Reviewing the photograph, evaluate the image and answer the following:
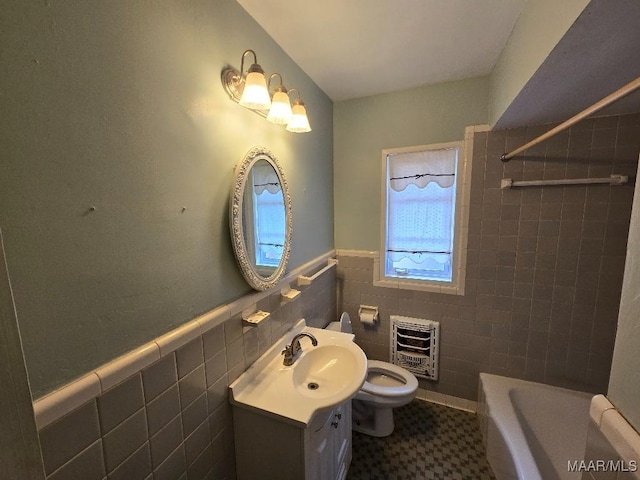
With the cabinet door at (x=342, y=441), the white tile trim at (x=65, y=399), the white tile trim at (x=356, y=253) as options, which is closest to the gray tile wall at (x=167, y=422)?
the white tile trim at (x=65, y=399)

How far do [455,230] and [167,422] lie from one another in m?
1.95

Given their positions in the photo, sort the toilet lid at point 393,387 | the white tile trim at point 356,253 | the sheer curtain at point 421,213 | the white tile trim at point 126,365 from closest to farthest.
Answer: the white tile trim at point 126,365
the toilet lid at point 393,387
the sheer curtain at point 421,213
the white tile trim at point 356,253

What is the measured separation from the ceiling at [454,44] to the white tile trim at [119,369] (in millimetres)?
1317

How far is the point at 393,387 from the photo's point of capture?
5.94 feet

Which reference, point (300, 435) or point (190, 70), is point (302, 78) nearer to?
point (190, 70)

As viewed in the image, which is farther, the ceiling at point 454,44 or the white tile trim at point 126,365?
the ceiling at point 454,44

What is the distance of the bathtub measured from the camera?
56.3 inches

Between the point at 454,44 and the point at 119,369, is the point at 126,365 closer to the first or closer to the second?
the point at 119,369

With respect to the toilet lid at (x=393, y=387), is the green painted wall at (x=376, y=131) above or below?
above

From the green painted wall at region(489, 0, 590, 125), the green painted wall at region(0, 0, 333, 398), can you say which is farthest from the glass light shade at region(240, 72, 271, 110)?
the green painted wall at region(489, 0, 590, 125)

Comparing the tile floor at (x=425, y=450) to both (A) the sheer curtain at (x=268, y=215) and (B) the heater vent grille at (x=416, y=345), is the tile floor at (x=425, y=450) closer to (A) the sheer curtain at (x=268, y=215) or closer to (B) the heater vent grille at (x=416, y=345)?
(B) the heater vent grille at (x=416, y=345)

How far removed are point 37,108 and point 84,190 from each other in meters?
0.18

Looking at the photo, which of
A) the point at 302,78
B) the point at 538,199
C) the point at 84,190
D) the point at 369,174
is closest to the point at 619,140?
the point at 538,199

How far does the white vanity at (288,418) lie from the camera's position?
102 centimetres
